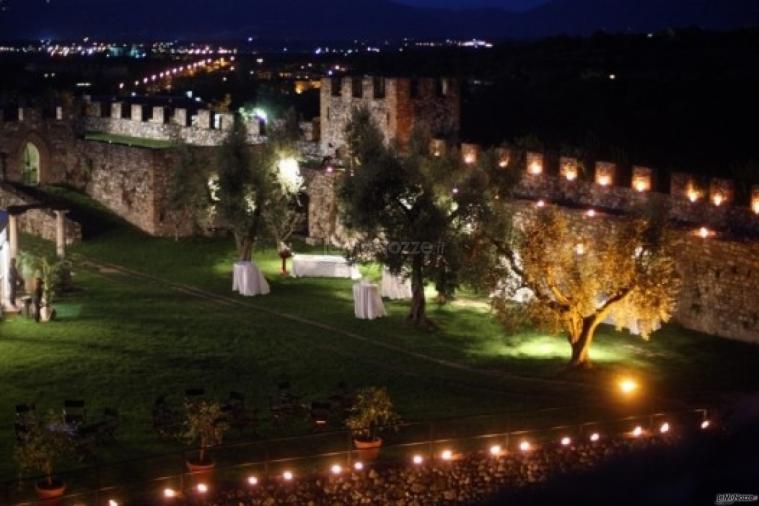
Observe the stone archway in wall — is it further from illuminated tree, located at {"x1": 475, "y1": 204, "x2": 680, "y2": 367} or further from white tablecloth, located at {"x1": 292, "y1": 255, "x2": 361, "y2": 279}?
illuminated tree, located at {"x1": 475, "y1": 204, "x2": 680, "y2": 367}

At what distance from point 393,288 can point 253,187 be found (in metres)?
4.63

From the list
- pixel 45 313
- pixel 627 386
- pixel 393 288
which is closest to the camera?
pixel 627 386

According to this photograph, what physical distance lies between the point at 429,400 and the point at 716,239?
6.76 m

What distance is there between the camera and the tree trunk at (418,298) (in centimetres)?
2511

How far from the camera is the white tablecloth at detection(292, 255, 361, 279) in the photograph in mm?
30109

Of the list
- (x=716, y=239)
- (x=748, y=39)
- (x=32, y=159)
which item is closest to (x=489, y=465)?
(x=716, y=239)

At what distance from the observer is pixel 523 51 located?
99250 mm

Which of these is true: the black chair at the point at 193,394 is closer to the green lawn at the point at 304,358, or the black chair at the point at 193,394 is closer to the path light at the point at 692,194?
the green lawn at the point at 304,358

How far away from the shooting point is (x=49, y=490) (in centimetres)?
1634

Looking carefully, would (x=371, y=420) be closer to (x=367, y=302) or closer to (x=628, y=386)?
(x=628, y=386)

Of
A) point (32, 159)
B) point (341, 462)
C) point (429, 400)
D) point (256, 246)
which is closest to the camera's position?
point (341, 462)

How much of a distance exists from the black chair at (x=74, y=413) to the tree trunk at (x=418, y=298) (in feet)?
25.0

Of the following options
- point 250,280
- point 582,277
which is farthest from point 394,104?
point 582,277

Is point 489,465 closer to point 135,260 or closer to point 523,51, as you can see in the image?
point 135,260
